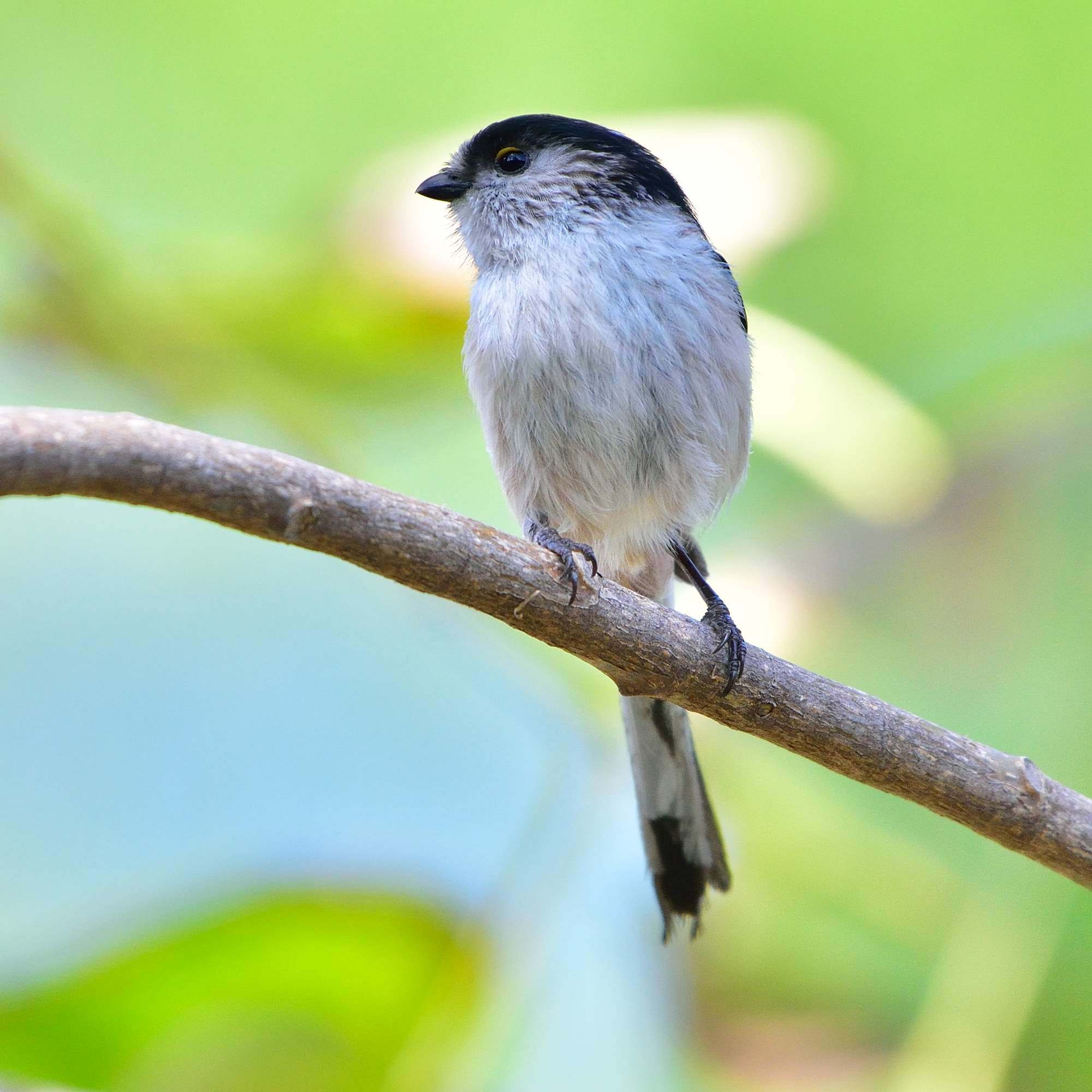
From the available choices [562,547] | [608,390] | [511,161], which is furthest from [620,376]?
[511,161]

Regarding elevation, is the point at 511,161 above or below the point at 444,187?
above

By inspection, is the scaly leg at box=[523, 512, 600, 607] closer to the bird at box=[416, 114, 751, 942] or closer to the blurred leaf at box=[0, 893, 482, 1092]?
the bird at box=[416, 114, 751, 942]

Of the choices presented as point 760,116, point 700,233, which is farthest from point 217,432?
point 760,116

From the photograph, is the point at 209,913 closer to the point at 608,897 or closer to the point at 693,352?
the point at 608,897

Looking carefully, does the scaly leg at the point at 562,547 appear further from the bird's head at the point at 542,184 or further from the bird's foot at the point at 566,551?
the bird's head at the point at 542,184

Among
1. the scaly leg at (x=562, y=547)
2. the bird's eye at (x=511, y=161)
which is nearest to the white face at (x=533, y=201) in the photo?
the bird's eye at (x=511, y=161)

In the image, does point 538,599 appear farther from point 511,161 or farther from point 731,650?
point 511,161
